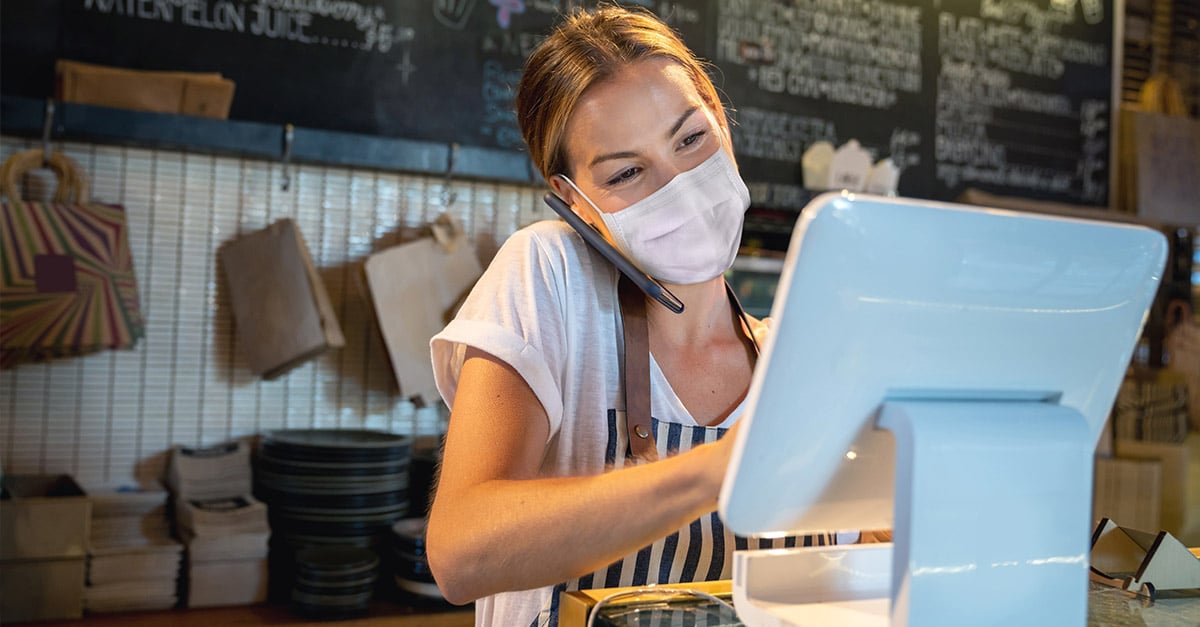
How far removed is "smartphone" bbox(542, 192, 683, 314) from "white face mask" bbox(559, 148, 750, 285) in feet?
0.07

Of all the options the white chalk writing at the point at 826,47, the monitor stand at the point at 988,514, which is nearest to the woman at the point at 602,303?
the monitor stand at the point at 988,514

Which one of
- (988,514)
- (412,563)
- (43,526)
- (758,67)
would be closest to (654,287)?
(988,514)

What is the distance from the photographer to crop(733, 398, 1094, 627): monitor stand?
2.34 ft

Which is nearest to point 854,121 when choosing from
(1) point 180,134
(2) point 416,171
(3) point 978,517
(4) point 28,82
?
(2) point 416,171

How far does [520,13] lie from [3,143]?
1396 mm

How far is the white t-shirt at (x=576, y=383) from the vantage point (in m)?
1.23

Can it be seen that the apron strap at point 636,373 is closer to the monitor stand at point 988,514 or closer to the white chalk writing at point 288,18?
the monitor stand at point 988,514

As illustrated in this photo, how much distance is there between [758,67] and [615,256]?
88.3 inches

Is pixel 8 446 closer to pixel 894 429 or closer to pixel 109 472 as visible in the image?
pixel 109 472

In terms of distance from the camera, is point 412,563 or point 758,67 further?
point 758,67

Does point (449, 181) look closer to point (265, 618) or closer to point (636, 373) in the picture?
point (265, 618)

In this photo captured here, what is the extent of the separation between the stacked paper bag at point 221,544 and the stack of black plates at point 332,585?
115 mm

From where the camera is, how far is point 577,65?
53.1 inches

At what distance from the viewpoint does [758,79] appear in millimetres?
3375
